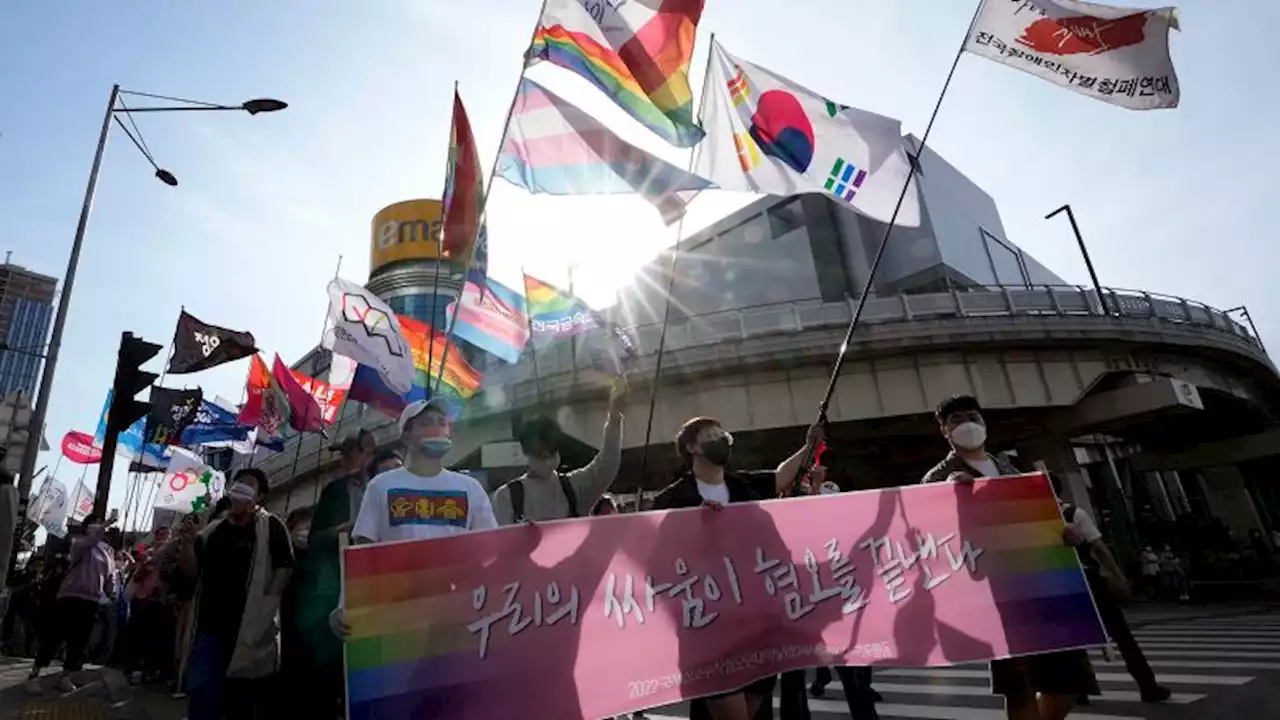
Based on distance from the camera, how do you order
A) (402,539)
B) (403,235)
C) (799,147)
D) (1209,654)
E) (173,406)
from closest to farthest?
(402,539)
(799,147)
(1209,654)
(173,406)
(403,235)

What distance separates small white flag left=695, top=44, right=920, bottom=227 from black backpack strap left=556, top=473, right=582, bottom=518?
385 cm

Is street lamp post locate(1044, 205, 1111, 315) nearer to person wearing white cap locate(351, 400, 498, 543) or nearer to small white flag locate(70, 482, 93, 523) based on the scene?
person wearing white cap locate(351, 400, 498, 543)

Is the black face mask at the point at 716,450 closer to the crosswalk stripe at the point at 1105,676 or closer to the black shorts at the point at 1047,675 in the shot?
the black shorts at the point at 1047,675

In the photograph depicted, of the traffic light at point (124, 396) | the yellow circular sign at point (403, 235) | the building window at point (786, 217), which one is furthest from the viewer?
the yellow circular sign at point (403, 235)

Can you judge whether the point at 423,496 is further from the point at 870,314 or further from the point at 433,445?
the point at 870,314

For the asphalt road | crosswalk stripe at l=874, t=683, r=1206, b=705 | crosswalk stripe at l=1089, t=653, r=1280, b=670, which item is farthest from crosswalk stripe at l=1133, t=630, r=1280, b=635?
crosswalk stripe at l=874, t=683, r=1206, b=705

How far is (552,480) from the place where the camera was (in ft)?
12.8

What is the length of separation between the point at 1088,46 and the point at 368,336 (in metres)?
8.90

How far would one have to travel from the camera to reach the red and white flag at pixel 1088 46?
6073mm

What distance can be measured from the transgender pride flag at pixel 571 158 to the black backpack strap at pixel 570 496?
294 cm

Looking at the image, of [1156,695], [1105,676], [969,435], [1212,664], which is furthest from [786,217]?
[969,435]

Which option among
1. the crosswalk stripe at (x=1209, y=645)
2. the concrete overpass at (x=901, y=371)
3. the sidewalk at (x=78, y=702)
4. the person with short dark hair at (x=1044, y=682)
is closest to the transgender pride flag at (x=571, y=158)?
the person with short dark hair at (x=1044, y=682)

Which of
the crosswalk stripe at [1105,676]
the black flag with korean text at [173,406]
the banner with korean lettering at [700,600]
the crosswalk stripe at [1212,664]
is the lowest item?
the crosswalk stripe at [1212,664]

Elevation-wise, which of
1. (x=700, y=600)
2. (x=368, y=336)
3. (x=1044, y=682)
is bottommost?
(x=1044, y=682)
